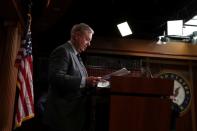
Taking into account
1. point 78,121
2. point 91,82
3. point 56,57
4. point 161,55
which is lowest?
point 78,121

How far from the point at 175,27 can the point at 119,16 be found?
994mm

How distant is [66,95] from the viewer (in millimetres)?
2418

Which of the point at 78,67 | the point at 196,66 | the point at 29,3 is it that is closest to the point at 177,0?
the point at 196,66

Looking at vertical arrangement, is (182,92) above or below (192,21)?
below

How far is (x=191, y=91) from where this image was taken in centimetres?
603

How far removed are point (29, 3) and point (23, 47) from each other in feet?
2.23

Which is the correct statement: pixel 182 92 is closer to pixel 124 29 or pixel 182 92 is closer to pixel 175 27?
pixel 175 27

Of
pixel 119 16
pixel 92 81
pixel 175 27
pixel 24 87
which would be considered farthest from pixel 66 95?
pixel 119 16

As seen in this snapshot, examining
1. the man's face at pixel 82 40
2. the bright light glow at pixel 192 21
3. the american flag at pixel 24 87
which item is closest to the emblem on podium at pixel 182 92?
the bright light glow at pixel 192 21

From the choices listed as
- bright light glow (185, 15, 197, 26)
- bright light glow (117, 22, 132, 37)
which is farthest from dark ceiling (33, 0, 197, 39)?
bright light glow (117, 22, 132, 37)

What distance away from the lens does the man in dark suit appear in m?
2.35

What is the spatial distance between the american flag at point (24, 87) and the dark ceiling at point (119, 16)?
1.27 m

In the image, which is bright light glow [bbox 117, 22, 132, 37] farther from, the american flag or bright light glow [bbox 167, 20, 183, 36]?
the american flag

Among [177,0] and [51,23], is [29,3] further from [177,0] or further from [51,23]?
[177,0]
